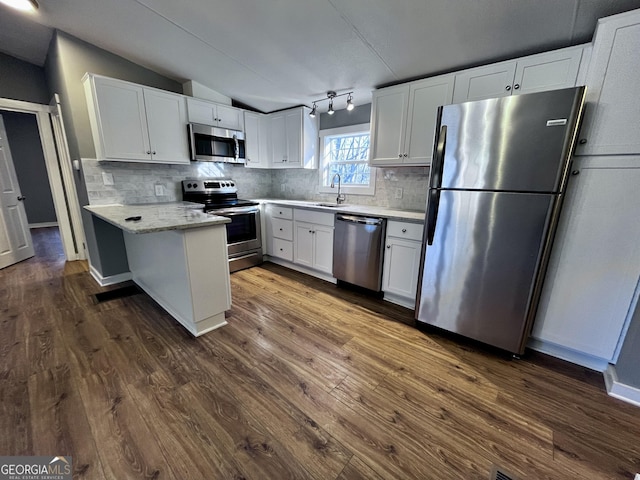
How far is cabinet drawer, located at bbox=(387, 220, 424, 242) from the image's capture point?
242 cm

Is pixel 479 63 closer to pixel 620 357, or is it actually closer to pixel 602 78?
pixel 602 78

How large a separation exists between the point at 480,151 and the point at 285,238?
2542 mm

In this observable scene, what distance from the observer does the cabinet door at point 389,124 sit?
268 cm

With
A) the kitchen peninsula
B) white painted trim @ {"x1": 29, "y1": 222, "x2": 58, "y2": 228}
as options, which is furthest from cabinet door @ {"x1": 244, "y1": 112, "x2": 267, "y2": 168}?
white painted trim @ {"x1": 29, "y1": 222, "x2": 58, "y2": 228}

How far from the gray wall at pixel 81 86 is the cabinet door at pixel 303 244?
2144 millimetres

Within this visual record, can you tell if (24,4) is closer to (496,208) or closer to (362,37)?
(362,37)

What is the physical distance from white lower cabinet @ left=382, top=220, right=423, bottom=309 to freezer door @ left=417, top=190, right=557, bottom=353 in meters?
0.31

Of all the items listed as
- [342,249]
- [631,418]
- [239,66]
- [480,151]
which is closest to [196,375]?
[342,249]

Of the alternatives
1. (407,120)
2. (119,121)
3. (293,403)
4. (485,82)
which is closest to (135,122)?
(119,121)

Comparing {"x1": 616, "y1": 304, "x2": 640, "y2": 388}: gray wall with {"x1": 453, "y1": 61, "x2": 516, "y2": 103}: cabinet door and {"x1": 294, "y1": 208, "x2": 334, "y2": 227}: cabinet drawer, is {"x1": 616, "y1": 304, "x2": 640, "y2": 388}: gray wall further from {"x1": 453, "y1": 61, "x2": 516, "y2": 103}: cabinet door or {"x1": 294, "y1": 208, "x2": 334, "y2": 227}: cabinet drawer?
{"x1": 294, "y1": 208, "x2": 334, "y2": 227}: cabinet drawer

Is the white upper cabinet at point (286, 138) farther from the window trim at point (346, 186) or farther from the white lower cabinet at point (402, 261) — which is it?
the white lower cabinet at point (402, 261)

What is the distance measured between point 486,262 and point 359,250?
124cm

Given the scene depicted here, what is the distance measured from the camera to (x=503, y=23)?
1.81 meters

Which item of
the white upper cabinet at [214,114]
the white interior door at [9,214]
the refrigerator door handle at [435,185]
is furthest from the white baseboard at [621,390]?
the white interior door at [9,214]
